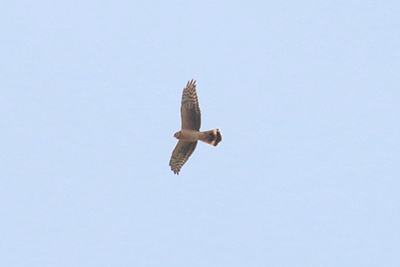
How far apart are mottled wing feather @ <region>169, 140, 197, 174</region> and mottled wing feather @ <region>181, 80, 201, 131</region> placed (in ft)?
4.37

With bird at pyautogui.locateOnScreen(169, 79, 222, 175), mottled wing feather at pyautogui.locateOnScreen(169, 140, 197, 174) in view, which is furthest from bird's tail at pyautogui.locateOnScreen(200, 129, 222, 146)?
mottled wing feather at pyautogui.locateOnScreen(169, 140, 197, 174)

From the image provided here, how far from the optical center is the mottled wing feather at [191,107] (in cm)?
3294

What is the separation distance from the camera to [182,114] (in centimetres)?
3319

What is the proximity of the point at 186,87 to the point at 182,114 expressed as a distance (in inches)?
41.5

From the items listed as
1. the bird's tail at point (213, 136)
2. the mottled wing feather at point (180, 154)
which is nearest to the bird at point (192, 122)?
the bird's tail at point (213, 136)

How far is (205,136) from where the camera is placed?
3309cm

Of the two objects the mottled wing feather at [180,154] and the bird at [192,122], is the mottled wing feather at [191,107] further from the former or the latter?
the mottled wing feather at [180,154]

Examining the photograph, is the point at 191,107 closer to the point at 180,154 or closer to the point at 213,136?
the point at 213,136

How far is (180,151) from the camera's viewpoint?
34.7m

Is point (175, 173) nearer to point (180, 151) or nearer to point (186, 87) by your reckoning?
point (180, 151)

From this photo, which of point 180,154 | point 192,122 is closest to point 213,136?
point 192,122

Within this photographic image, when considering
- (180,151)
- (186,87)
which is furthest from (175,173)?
(186,87)

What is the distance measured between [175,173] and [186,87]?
3.97 m

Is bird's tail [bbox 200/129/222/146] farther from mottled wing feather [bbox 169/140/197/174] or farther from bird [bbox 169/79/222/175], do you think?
mottled wing feather [bbox 169/140/197/174]
